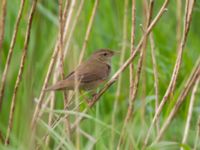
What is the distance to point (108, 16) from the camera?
20.9ft

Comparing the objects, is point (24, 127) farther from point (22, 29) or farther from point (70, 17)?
point (22, 29)

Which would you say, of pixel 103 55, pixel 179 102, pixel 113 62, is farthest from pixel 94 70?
pixel 179 102

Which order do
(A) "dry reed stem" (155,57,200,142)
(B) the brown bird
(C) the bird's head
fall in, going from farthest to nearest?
(C) the bird's head, (B) the brown bird, (A) "dry reed stem" (155,57,200,142)

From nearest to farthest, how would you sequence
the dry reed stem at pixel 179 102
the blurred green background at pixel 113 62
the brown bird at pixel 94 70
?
the dry reed stem at pixel 179 102 → the blurred green background at pixel 113 62 → the brown bird at pixel 94 70

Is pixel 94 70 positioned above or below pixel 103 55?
below

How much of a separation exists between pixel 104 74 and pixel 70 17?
2.10 ft

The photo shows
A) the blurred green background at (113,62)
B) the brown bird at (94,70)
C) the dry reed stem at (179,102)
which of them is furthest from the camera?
the brown bird at (94,70)

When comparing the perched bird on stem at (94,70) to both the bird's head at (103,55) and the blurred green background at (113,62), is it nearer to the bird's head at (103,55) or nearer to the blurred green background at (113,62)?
the bird's head at (103,55)

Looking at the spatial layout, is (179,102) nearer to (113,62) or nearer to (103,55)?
(103,55)

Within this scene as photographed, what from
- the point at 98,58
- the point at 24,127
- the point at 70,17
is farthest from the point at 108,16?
the point at 24,127

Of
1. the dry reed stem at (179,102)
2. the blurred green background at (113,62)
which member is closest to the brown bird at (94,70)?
the blurred green background at (113,62)

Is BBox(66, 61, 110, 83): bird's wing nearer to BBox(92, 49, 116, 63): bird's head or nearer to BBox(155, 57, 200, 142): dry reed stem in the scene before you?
BBox(92, 49, 116, 63): bird's head

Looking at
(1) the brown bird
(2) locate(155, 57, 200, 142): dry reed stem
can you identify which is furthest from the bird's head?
(2) locate(155, 57, 200, 142): dry reed stem

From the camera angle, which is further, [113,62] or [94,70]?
[113,62]
